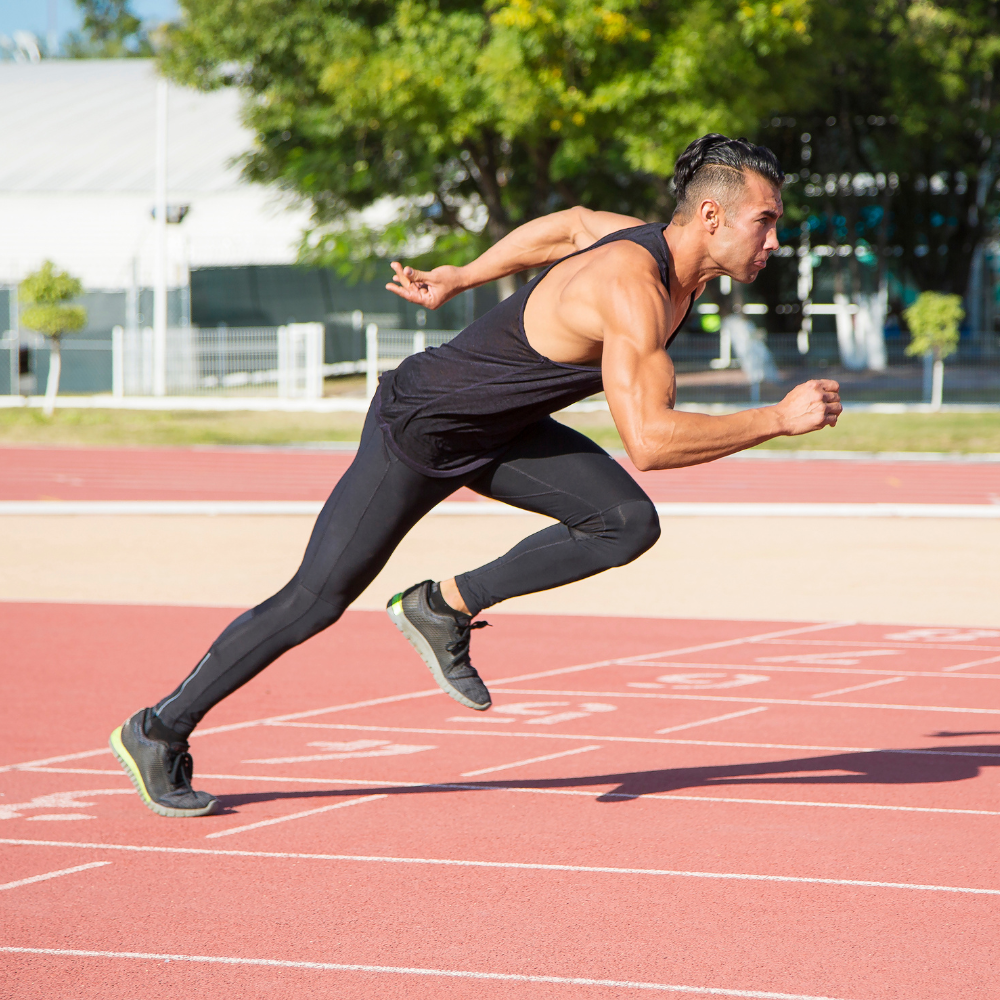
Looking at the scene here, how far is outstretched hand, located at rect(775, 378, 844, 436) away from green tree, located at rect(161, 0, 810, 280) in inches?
759

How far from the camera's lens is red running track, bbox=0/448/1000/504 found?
51.9 feet

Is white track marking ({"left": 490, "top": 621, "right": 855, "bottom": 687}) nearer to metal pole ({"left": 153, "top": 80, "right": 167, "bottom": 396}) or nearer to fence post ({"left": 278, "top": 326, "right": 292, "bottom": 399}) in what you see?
fence post ({"left": 278, "top": 326, "right": 292, "bottom": 399})

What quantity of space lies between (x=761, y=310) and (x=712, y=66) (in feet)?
68.5

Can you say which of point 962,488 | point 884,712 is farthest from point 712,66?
point 884,712

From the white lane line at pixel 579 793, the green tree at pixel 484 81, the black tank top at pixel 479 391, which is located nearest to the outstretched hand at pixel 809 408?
the black tank top at pixel 479 391

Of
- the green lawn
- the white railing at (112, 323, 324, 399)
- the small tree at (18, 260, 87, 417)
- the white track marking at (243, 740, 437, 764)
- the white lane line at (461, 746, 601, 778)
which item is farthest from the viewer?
the white railing at (112, 323, 324, 399)

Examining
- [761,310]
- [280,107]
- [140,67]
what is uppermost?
[140,67]

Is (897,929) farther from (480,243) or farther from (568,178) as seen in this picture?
(568,178)

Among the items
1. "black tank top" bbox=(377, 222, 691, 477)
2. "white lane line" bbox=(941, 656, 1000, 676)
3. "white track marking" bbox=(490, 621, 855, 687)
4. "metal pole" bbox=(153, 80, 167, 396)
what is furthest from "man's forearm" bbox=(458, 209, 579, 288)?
"metal pole" bbox=(153, 80, 167, 396)

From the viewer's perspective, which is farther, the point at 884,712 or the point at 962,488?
the point at 962,488

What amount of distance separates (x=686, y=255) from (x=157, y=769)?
6.76 ft

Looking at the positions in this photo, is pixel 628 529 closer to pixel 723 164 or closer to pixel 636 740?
pixel 723 164

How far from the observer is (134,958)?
3236mm

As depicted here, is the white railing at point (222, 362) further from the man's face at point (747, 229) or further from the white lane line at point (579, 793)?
the man's face at point (747, 229)
